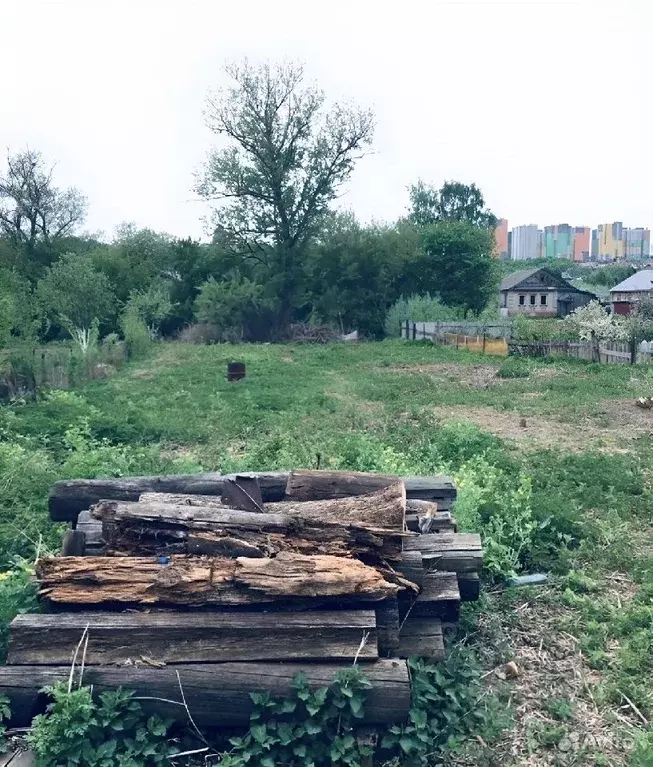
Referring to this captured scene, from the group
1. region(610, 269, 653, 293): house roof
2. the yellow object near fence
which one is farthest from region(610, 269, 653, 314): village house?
the yellow object near fence

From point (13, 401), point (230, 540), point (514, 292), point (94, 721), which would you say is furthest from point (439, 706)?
point (514, 292)

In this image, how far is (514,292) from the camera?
184 ft

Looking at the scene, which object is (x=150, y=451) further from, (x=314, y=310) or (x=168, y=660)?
(x=314, y=310)

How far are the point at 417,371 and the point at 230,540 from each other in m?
17.0

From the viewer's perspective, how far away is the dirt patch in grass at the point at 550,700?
3455 millimetres

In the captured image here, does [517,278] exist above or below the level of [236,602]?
above

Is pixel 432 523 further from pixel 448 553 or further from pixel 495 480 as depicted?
pixel 495 480

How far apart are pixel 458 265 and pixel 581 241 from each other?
123306 millimetres

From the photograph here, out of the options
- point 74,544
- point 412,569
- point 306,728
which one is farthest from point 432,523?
point 74,544

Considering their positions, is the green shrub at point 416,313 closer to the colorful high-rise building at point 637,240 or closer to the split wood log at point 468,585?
the split wood log at point 468,585

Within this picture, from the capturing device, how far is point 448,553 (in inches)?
169

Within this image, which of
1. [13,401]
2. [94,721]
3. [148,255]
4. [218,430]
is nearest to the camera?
[94,721]

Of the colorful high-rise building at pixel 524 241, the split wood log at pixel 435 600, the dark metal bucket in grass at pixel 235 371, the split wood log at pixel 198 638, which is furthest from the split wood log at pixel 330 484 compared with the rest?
the colorful high-rise building at pixel 524 241

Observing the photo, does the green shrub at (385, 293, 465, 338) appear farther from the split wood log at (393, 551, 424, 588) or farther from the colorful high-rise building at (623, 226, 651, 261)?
the colorful high-rise building at (623, 226, 651, 261)
